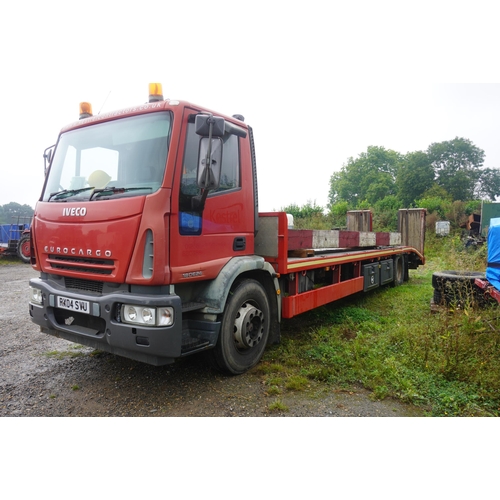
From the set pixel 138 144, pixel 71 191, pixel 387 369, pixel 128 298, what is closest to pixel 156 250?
pixel 128 298

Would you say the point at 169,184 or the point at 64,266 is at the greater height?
the point at 169,184

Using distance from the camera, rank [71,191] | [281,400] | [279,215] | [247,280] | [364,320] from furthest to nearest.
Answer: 1. [364,320]
2. [279,215]
3. [247,280]
4. [71,191]
5. [281,400]

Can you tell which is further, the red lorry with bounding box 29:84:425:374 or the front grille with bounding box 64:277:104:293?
the front grille with bounding box 64:277:104:293

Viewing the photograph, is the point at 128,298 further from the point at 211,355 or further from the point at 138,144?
the point at 138,144

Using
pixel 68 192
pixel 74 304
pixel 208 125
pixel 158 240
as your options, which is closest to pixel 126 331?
pixel 74 304

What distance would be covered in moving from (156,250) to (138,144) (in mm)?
1032

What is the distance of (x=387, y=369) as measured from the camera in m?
3.87

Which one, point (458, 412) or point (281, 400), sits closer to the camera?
point (458, 412)

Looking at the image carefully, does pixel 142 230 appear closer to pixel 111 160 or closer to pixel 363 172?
pixel 111 160

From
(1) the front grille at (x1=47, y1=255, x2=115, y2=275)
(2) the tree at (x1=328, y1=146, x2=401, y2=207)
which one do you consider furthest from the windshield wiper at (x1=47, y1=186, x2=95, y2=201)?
(2) the tree at (x1=328, y1=146, x2=401, y2=207)

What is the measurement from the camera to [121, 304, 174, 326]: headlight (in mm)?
3025

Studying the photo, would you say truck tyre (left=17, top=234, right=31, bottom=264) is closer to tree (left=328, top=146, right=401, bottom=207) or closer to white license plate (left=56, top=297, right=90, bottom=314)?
white license plate (left=56, top=297, right=90, bottom=314)

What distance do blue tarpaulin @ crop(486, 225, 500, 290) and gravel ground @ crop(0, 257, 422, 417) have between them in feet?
9.51

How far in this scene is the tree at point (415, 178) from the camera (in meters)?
41.0
